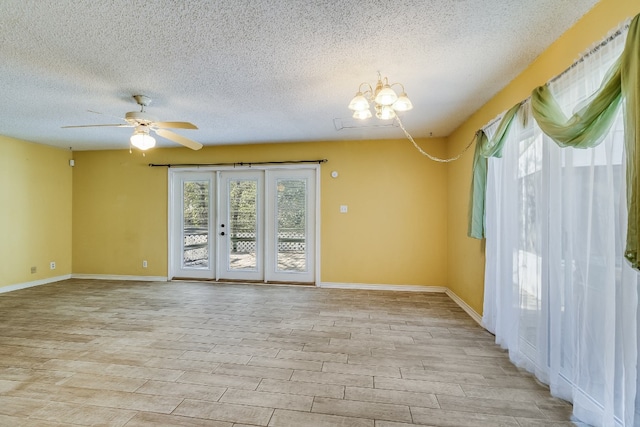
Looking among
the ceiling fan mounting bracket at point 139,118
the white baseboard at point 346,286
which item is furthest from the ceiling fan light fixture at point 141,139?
the white baseboard at point 346,286

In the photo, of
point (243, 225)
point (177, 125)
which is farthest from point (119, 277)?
point (177, 125)

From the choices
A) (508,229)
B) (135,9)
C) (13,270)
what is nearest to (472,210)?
(508,229)

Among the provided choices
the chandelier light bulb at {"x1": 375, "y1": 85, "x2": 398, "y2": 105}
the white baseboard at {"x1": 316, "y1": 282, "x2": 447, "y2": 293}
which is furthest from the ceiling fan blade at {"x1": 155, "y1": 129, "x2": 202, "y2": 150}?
the white baseboard at {"x1": 316, "y1": 282, "x2": 447, "y2": 293}

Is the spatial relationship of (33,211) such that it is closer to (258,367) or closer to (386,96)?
(258,367)

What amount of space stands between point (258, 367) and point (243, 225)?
3.30m

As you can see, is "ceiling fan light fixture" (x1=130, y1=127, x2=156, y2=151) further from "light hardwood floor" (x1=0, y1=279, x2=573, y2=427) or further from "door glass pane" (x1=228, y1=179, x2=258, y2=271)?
"door glass pane" (x1=228, y1=179, x2=258, y2=271)

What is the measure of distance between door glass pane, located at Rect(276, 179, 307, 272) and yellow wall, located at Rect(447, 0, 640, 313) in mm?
2457

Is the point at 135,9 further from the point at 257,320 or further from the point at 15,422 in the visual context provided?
the point at 257,320

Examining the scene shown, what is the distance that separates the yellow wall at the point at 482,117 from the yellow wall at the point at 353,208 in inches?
14.7

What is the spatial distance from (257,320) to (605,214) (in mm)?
3301

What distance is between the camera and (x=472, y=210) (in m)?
3.39

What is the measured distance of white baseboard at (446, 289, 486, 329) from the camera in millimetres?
3495

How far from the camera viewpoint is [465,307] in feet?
12.9

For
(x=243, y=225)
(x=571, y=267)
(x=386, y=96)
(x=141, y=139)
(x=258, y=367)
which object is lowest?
(x=258, y=367)
